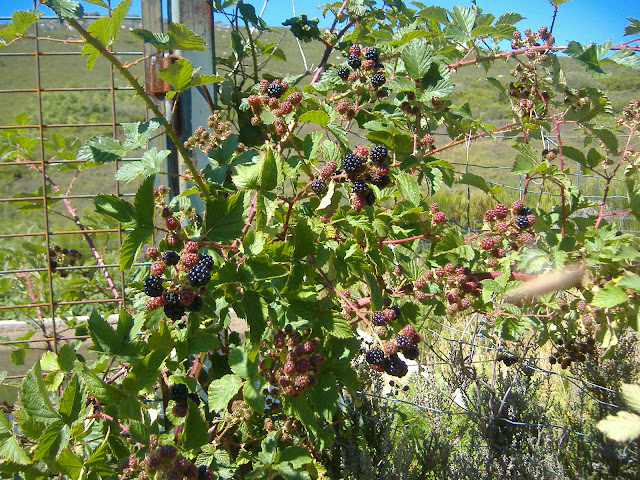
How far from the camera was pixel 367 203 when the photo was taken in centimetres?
101

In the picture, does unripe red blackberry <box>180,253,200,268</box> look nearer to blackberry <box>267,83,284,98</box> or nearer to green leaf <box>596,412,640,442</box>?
blackberry <box>267,83,284,98</box>

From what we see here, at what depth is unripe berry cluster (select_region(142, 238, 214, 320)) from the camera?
0.89 metres

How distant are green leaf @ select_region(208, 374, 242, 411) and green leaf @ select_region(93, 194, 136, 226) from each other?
394 millimetres

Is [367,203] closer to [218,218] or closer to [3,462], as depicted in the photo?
[218,218]

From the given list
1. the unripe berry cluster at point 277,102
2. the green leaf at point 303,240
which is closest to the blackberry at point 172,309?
the green leaf at point 303,240

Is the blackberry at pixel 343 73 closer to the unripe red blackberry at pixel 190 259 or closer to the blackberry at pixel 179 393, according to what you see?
the unripe red blackberry at pixel 190 259

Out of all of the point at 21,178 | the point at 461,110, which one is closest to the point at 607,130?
the point at 461,110

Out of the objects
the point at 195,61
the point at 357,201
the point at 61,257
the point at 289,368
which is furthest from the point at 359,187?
the point at 61,257

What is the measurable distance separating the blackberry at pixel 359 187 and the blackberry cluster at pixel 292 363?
1.04 feet

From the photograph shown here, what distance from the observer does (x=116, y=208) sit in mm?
953

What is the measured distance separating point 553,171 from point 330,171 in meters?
0.53

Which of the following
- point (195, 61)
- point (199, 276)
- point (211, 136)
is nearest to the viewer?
point (199, 276)

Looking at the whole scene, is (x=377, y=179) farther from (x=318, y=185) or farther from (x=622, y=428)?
(x=622, y=428)

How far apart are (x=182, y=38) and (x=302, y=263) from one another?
54cm
